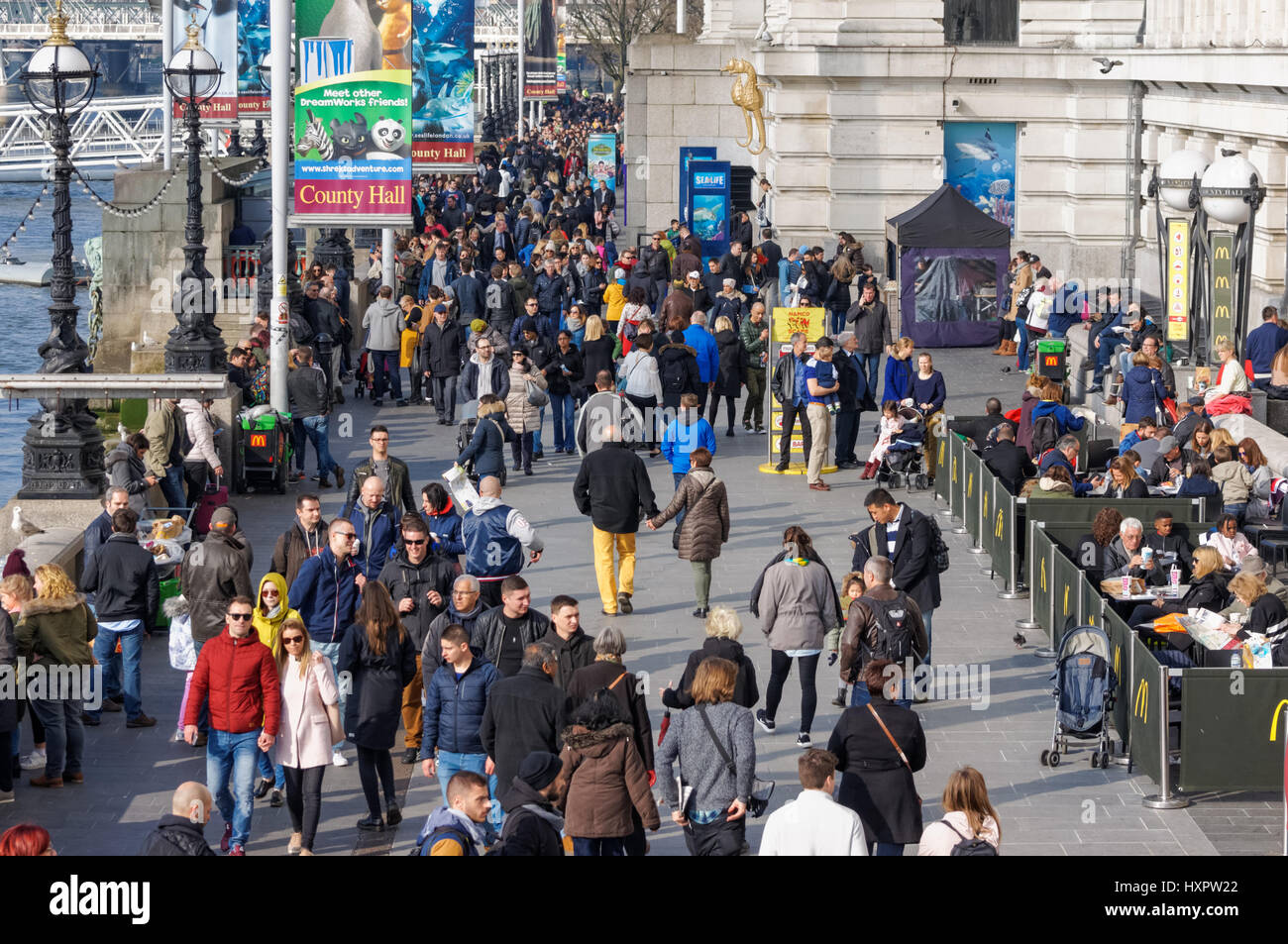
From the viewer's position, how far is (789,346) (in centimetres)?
2275

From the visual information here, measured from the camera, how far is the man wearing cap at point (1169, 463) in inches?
710

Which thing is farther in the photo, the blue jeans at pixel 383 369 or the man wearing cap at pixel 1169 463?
the blue jeans at pixel 383 369

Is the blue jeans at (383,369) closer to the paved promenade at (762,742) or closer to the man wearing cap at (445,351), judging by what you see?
the man wearing cap at (445,351)

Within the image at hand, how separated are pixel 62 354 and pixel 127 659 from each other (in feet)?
16.2

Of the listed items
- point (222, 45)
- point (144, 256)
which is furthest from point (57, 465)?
point (222, 45)

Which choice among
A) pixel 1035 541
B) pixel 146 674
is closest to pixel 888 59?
pixel 1035 541

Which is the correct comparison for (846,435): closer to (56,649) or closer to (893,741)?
(56,649)

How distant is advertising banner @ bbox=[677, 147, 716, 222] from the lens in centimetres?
4181

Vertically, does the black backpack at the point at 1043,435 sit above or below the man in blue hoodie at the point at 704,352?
below

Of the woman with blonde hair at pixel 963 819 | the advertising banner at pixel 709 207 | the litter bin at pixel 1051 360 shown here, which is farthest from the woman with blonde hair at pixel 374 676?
the advertising banner at pixel 709 207

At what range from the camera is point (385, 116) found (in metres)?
22.7

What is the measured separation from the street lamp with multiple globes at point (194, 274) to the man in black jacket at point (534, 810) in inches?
555
